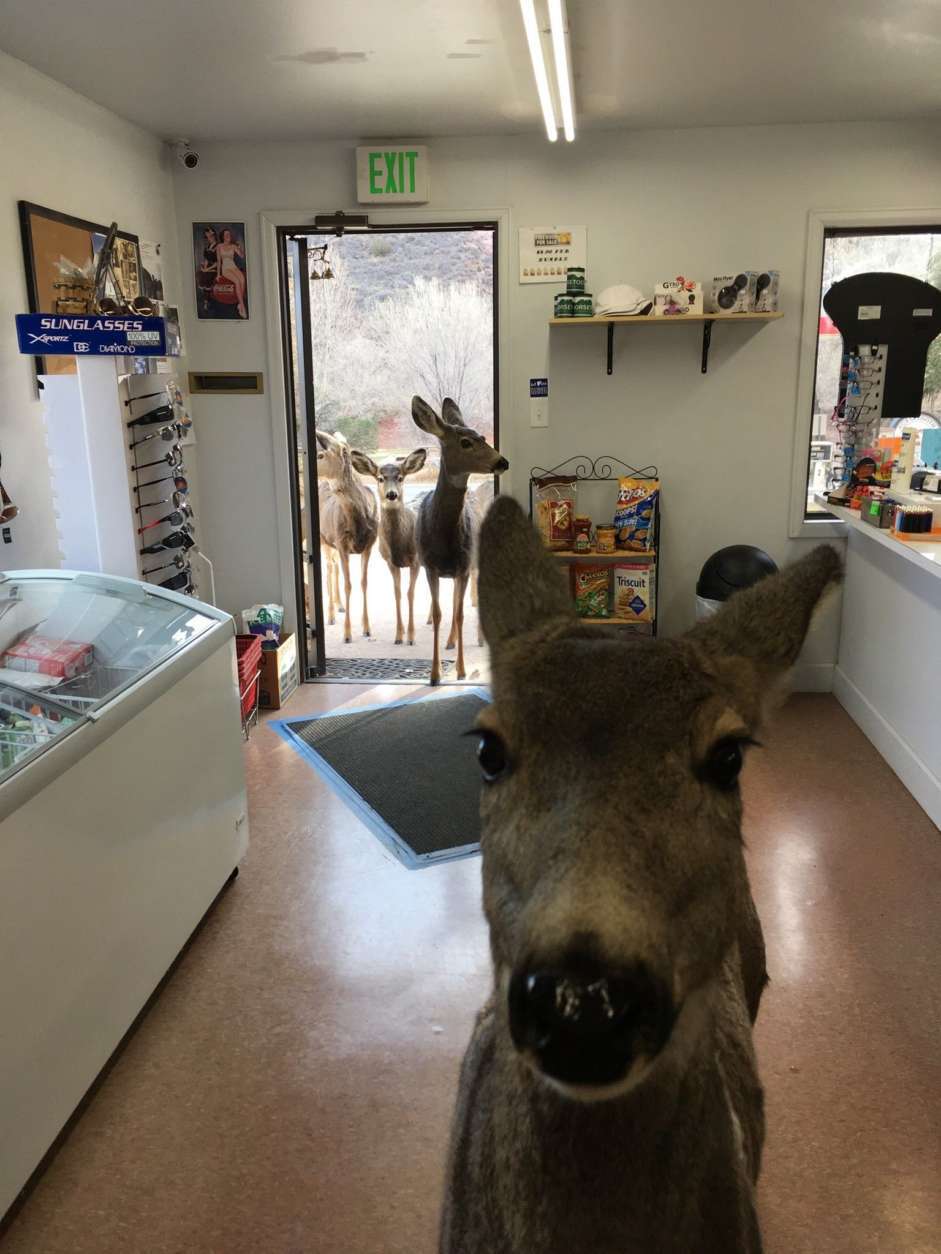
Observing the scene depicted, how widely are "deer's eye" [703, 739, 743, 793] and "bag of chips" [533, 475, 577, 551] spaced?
156 inches

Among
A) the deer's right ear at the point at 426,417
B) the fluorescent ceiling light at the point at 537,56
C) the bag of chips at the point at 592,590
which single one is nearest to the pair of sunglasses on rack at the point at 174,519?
the deer's right ear at the point at 426,417

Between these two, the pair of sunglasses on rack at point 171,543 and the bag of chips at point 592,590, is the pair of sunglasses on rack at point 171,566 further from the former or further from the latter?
the bag of chips at point 592,590

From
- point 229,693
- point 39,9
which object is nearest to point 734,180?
point 39,9

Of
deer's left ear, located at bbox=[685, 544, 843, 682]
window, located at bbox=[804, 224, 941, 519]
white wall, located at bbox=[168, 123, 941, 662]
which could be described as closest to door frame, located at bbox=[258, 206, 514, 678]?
white wall, located at bbox=[168, 123, 941, 662]

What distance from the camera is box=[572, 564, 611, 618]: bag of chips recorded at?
5.06 metres

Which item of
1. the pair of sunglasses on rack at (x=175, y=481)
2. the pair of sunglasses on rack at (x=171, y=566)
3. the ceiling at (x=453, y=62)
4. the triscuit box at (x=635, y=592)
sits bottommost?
the triscuit box at (x=635, y=592)

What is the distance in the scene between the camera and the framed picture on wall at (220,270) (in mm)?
4914

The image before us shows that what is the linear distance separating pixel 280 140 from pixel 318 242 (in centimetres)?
72

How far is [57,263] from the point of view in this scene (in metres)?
3.68

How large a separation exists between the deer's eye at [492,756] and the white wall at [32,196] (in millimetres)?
2837

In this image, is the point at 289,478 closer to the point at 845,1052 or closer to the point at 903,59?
the point at 903,59

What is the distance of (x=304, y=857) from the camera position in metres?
3.55

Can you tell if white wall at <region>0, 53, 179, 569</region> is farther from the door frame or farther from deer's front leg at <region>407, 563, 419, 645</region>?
deer's front leg at <region>407, 563, 419, 645</region>

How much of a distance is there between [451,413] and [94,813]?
10.9 ft
